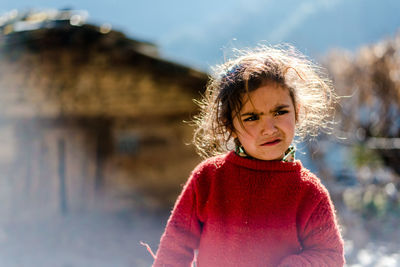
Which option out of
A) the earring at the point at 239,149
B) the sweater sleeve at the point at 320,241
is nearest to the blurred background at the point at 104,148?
the earring at the point at 239,149

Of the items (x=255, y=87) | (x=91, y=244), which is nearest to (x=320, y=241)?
(x=255, y=87)

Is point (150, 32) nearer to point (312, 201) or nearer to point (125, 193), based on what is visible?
point (125, 193)

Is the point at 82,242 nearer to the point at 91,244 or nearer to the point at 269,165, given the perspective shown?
the point at 91,244

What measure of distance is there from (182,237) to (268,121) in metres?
0.46

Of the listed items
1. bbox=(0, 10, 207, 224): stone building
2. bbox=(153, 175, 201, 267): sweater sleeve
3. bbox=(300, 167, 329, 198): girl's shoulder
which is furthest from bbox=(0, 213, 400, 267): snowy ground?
bbox=(300, 167, 329, 198): girl's shoulder

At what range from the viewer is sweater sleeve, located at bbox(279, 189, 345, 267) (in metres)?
1.17

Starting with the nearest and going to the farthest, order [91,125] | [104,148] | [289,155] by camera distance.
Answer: [289,155] < [91,125] < [104,148]

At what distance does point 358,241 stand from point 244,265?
4850 millimetres

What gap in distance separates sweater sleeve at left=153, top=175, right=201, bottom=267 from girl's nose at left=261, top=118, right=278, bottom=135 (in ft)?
1.00

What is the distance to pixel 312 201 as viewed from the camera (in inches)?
47.9

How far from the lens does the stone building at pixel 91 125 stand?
6062 mm

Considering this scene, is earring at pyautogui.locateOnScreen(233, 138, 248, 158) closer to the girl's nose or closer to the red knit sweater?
the red knit sweater

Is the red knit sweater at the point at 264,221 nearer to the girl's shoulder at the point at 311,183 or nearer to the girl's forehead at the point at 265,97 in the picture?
the girl's shoulder at the point at 311,183

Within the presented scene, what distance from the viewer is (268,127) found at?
1.22m
